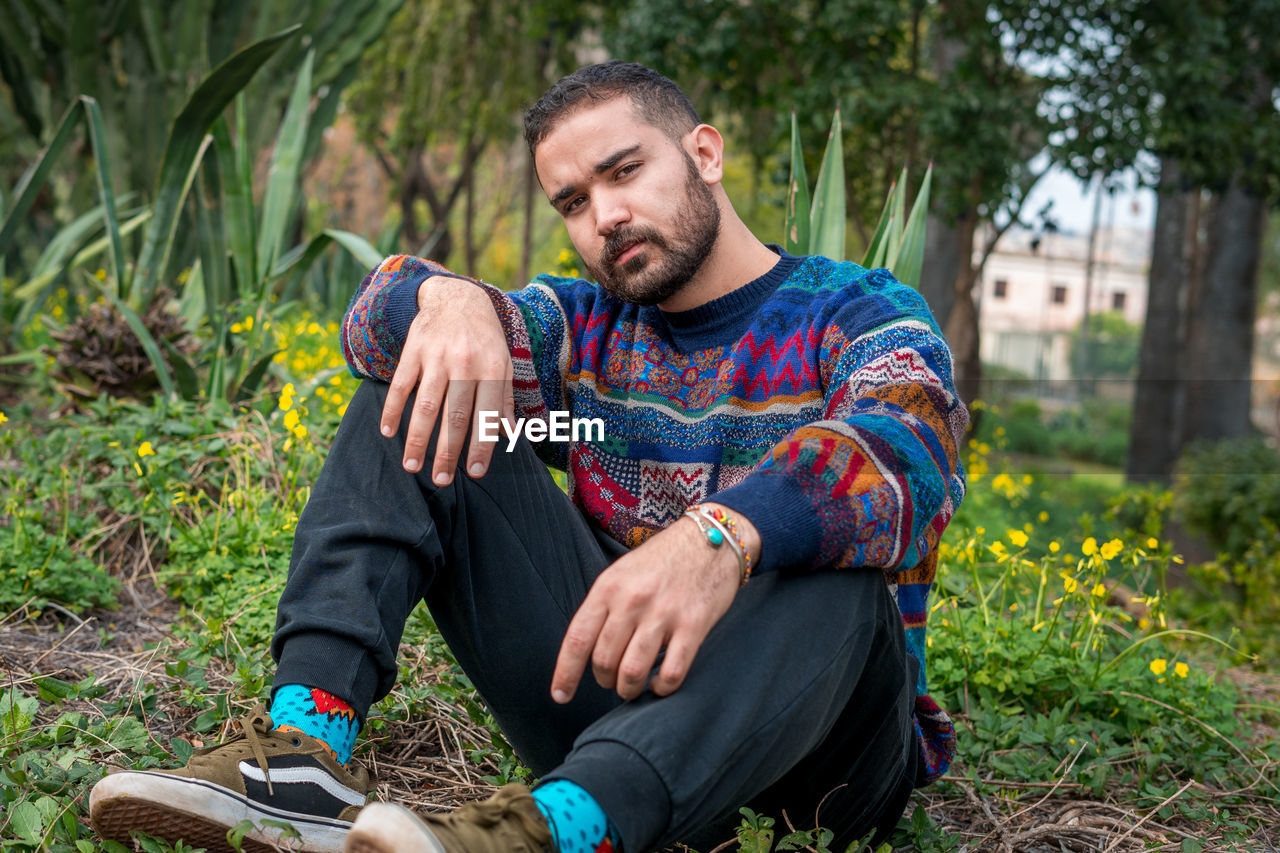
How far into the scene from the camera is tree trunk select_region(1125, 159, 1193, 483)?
28.7 ft

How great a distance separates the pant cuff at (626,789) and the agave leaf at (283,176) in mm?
2755

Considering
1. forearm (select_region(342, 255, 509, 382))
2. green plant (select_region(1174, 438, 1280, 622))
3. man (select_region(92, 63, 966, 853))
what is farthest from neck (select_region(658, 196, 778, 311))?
green plant (select_region(1174, 438, 1280, 622))

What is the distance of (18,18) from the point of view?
459 centimetres

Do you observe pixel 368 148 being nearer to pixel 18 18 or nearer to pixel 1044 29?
pixel 18 18

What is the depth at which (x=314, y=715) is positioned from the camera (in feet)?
4.07

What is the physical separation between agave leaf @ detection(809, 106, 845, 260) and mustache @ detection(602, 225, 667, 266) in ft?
4.08

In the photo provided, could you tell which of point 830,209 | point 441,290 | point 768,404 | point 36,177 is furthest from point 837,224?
point 36,177

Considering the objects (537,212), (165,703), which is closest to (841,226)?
(165,703)

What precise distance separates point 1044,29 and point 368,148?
285 inches

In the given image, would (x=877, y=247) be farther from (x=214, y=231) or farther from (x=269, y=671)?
(x=214, y=231)

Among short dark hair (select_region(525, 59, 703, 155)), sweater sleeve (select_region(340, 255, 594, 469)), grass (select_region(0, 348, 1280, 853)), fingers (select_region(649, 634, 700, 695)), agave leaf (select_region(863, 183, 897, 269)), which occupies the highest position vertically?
short dark hair (select_region(525, 59, 703, 155))

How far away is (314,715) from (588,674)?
342 mm

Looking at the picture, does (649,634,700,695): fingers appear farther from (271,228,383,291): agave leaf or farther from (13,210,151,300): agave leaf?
(13,210,151,300): agave leaf

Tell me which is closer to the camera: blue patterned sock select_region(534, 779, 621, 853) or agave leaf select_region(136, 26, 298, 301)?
blue patterned sock select_region(534, 779, 621, 853)
